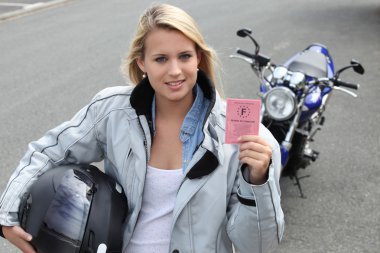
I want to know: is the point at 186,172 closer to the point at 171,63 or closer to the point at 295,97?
the point at 171,63

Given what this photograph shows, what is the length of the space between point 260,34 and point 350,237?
254 inches

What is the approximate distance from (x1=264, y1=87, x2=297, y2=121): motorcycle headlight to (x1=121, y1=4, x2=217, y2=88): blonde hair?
5.46 ft

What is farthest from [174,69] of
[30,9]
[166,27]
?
[30,9]

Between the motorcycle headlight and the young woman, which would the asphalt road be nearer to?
the motorcycle headlight

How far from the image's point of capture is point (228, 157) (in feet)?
5.71

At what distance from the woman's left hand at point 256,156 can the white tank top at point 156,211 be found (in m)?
0.29

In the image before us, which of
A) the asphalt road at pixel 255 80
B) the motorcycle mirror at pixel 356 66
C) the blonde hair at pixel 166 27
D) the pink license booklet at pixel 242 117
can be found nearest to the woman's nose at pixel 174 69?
the blonde hair at pixel 166 27

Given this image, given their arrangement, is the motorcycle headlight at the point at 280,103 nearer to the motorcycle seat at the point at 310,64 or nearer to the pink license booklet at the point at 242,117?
the motorcycle seat at the point at 310,64

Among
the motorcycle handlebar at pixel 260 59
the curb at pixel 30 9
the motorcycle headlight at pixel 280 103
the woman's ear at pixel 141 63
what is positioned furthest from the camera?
the curb at pixel 30 9

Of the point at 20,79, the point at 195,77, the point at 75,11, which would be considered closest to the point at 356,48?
the point at 20,79

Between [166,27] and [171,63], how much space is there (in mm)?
125

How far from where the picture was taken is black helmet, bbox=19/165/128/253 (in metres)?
1.69

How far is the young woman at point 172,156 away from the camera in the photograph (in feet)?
5.51

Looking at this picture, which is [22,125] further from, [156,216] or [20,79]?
[156,216]
